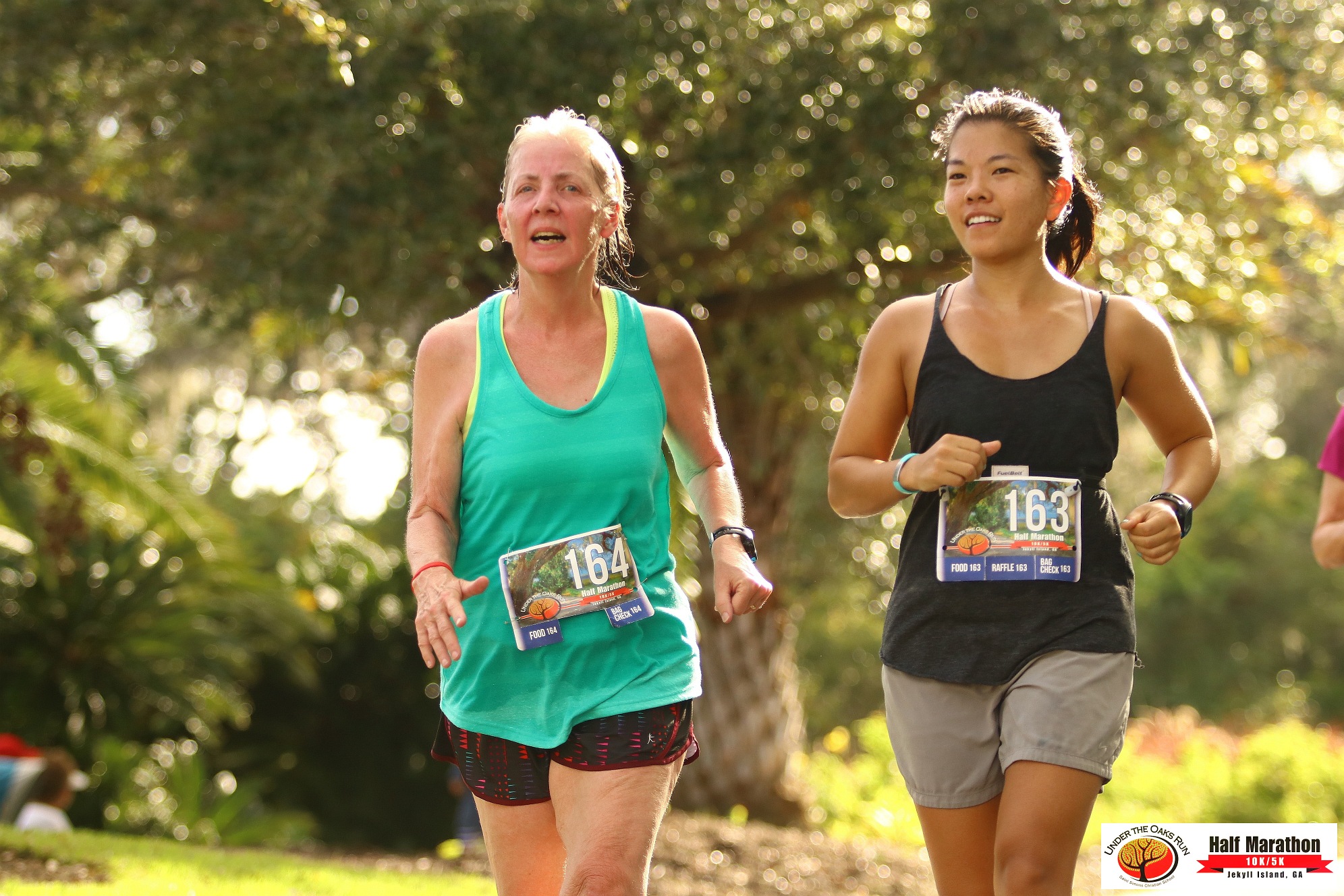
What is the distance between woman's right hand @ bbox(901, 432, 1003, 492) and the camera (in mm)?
2824

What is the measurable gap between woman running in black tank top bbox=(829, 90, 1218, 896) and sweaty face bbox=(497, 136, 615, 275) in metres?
0.71

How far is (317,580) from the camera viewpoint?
49.0ft

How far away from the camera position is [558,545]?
111 inches

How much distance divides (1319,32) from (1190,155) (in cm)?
107

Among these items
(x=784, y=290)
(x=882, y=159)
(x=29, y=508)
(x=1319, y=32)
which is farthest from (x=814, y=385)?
(x=29, y=508)

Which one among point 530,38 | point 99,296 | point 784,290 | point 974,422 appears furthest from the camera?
point 99,296

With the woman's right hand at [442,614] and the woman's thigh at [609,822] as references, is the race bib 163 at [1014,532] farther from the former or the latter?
the woman's right hand at [442,614]

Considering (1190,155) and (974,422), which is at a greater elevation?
(1190,155)

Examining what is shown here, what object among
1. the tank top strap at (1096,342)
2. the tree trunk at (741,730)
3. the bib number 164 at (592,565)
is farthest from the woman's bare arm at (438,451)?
the tree trunk at (741,730)

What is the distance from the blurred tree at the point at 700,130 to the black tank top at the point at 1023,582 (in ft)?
12.1

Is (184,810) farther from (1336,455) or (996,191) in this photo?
(996,191)

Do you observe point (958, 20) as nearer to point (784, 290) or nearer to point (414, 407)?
point (784, 290)

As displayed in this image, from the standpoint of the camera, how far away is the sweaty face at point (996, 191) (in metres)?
3.04

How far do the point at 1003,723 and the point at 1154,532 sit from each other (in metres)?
0.50
